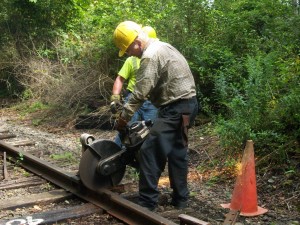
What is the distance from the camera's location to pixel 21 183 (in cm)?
619

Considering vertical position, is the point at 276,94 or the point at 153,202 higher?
the point at 276,94

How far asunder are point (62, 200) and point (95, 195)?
0.43 metres

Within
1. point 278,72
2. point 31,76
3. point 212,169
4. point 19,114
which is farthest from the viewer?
point 31,76

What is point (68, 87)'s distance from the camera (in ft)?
40.0

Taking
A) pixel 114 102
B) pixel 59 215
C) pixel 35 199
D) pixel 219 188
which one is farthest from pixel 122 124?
pixel 219 188

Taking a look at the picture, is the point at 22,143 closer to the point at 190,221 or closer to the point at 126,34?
the point at 126,34

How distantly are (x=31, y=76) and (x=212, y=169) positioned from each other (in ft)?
30.1

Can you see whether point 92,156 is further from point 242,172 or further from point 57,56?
point 57,56

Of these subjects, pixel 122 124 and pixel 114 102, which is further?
pixel 114 102

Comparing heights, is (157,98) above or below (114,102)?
above

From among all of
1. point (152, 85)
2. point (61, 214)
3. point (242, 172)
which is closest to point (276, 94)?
point (242, 172)

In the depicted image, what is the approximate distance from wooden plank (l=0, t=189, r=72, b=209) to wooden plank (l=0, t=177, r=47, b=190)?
1.84ft

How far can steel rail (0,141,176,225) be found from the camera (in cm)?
452

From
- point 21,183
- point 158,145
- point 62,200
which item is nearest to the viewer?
point 158,145
